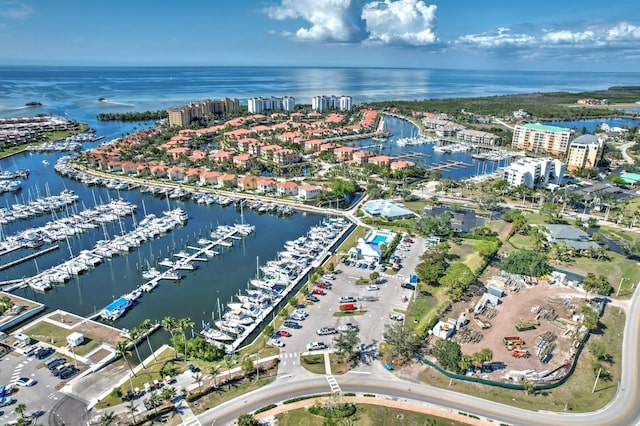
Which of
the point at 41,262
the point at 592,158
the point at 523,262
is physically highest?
the point at 592,158

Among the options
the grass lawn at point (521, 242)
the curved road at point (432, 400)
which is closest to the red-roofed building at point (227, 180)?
the grass lawn at point (521, 242)

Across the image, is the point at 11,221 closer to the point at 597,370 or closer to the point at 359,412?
the point at 359,412

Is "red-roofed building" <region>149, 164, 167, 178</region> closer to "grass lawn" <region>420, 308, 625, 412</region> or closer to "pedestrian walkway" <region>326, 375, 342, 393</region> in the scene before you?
"pedestrian walkway" <region>326, 375, 342, 393</region>

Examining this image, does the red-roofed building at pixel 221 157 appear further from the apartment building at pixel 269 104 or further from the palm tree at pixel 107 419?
the apartment building at pixel 269 104

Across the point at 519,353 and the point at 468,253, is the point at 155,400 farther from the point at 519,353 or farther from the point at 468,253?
the point at 468,253

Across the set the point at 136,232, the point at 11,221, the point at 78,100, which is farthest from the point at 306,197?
the point at 78,100

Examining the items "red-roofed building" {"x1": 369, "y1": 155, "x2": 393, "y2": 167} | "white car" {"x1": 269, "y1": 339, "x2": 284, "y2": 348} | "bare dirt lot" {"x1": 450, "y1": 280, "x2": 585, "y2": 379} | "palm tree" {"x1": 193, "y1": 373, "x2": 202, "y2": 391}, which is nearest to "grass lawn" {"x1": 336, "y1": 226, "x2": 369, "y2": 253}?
"bare dirt lot" {"x1": 450, "y1": 280, "x2": 585, "y2": 379}
